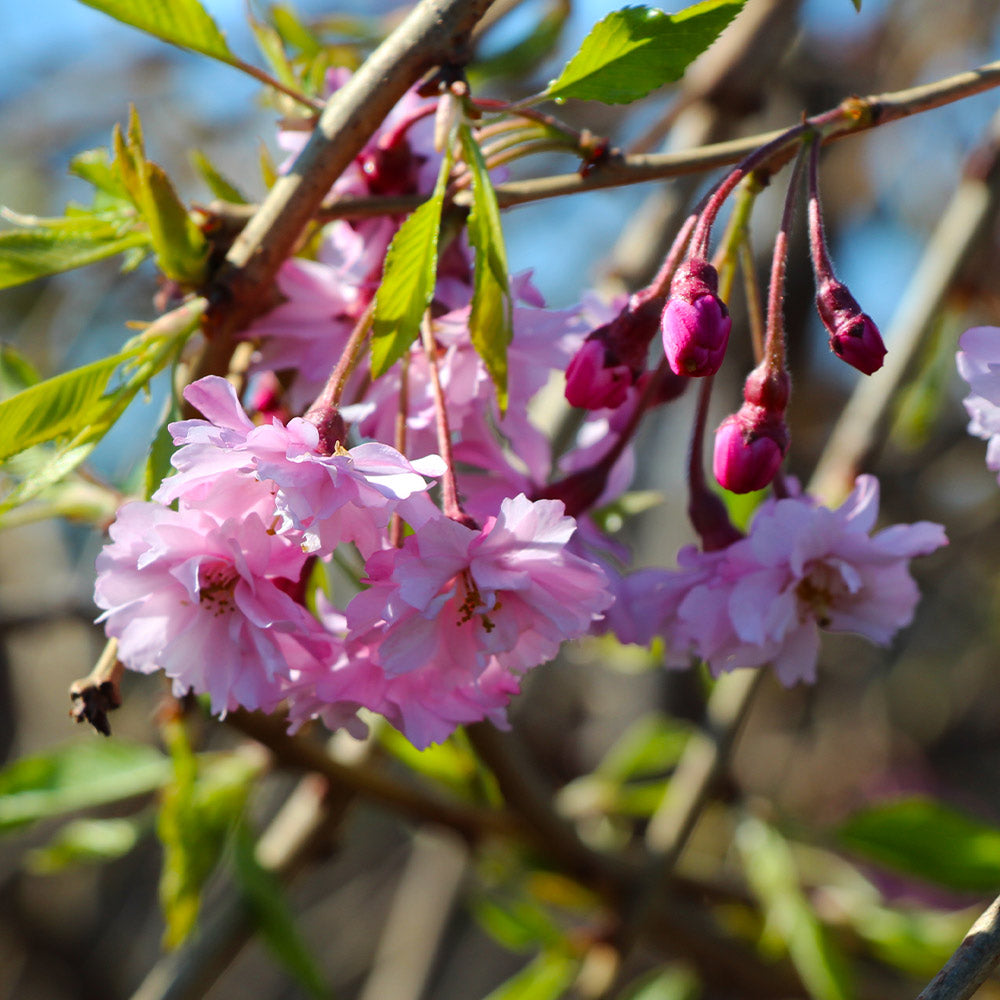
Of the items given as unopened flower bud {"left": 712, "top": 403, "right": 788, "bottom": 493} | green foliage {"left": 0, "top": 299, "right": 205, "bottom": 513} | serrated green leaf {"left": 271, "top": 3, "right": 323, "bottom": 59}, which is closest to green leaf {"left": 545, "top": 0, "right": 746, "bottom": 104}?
unopened flower bud {"left": 712, "top": 403, "right": 788, "bottom": 493}

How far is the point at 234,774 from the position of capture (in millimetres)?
1500

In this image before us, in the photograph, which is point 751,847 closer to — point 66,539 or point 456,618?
point 456,618

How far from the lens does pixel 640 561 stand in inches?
132

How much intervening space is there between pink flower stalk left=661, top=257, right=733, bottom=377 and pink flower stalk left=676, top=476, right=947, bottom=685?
0.60ft

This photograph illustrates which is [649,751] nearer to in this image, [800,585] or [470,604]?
[800,585]

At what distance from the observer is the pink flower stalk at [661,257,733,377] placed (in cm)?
79

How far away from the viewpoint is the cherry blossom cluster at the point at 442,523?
2.51 ft

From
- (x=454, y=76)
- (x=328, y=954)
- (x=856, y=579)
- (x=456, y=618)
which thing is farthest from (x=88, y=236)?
(x=328, y=954)

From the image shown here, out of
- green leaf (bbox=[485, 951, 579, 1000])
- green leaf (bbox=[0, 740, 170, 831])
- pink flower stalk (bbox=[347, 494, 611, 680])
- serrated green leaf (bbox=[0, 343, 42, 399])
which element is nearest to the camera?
pink flower stalk (bbox=[347, 494, 611, 680])

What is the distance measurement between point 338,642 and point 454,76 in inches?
18.6

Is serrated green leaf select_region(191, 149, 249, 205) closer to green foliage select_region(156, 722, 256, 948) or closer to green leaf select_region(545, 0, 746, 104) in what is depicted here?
green leaf select_region(545, 0, 746, 104)

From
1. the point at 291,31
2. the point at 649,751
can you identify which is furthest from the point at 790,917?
the point at 291,31

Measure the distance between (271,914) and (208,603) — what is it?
32.0 inches

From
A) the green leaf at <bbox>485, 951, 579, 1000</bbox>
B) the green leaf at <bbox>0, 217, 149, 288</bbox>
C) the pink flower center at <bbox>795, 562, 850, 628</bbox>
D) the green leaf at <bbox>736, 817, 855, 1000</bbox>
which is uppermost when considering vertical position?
the green leaf at <bbox>0, 217, 149, 288</bbox>
